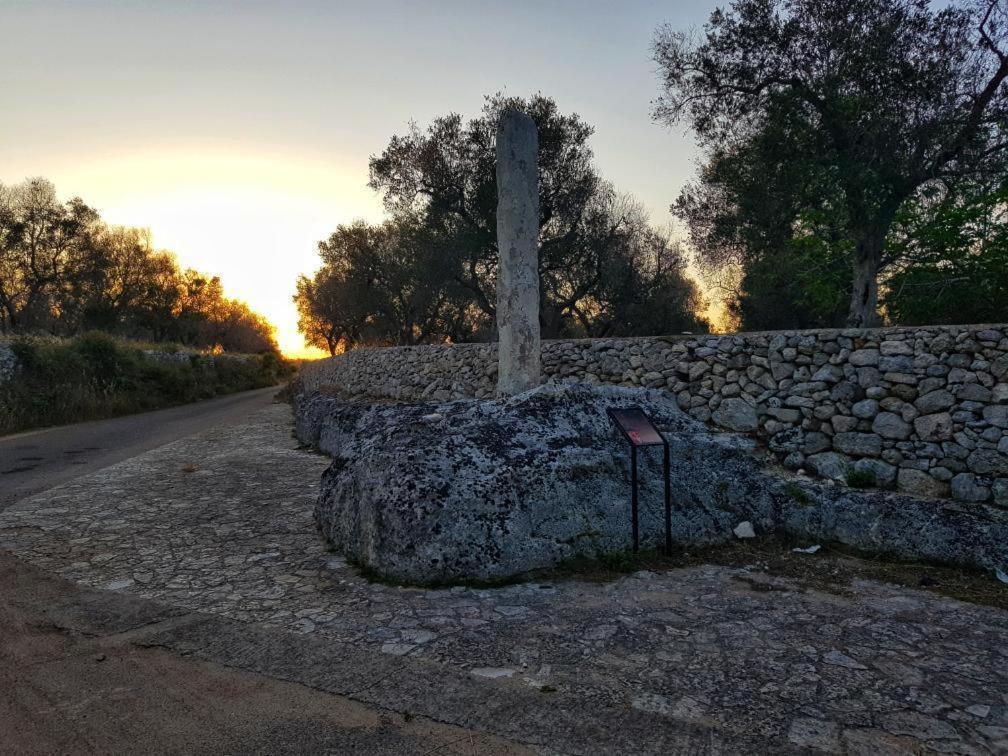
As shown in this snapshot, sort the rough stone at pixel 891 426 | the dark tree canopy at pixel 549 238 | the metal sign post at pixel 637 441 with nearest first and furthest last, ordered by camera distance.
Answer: the metal sign post at pixel 637 441, the rough stone at pixel 891 426, the dark tree canopy at pixel 549 238

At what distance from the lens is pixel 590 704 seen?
9.98 feet

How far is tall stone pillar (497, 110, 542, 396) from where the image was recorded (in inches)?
295

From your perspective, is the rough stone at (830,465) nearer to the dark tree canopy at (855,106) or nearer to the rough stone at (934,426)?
the rough stone at (934,426)

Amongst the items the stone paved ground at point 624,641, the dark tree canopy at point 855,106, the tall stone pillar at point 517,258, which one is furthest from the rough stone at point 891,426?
the dark tree canopy at point 855,106

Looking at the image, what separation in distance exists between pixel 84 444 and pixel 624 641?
1347 cm

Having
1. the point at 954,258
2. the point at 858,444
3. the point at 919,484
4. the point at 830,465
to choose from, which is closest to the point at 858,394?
the point at 858,444

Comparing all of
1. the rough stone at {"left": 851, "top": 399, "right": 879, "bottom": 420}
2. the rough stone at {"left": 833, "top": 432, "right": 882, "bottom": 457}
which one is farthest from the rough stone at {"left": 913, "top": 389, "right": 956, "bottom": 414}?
the rough stone at {"left": 833, "top": 432, "right": 882, "bottom": 457}

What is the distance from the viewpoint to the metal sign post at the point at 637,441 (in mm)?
5391

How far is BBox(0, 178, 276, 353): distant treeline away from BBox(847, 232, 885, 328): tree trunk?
3060 cm

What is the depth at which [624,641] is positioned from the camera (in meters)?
3.76

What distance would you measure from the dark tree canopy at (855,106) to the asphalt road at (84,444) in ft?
53.1

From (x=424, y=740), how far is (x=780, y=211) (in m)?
17.6

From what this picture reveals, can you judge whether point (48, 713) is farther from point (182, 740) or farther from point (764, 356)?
point (764, 356)

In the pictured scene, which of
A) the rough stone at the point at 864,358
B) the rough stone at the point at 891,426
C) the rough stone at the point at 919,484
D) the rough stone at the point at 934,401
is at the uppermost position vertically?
the rough stone at the point at 864,358
